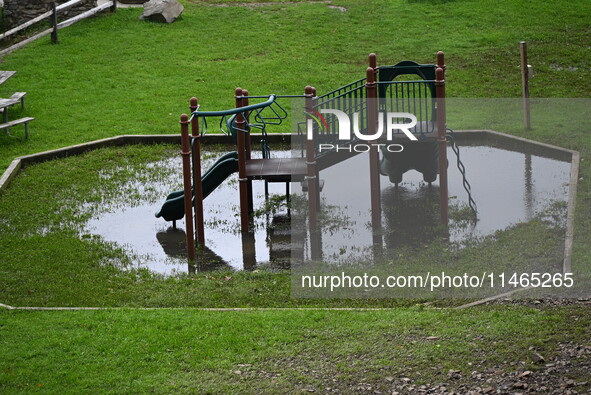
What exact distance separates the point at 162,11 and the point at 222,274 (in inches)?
629

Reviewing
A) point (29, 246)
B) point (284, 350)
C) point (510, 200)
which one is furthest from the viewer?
point (510, 200)

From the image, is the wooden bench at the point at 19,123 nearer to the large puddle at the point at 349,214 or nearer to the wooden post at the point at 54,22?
the large puddle at the point at 349,214

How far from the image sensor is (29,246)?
13.9 m

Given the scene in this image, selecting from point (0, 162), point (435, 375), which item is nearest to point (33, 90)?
point (0, 162)

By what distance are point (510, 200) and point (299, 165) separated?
330 centimetres

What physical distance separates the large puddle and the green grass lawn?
55 centimetres

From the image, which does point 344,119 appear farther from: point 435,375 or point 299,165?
point 435,375

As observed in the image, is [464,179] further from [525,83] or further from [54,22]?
[54,22]

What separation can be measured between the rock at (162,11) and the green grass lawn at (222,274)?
460 mm

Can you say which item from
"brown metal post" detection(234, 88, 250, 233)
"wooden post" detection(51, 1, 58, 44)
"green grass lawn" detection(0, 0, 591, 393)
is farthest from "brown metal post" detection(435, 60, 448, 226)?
"wooden post" detection(51, 1, 58, 44)

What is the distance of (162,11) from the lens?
27.3 metres

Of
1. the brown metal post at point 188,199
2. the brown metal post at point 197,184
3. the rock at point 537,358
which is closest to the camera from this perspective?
the rock at point 537,358

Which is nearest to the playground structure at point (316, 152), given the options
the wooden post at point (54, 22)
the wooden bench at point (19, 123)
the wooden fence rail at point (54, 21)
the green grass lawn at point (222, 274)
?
the green grass lawn at point (222, 274)

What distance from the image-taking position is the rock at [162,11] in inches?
1077
